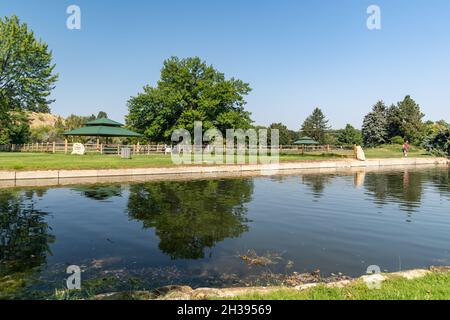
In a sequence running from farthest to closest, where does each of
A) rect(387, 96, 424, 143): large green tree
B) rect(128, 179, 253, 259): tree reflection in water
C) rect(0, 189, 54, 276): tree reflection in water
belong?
1. rect(387, 96, 424, 143): large green tree
2. rect(128, 179, 253, 259): tree reflection in water
3. rect(0, 189, 54, 276): tree reflection in water

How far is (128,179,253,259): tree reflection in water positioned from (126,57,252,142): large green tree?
1156 inches

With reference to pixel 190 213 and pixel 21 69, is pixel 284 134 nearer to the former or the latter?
pixel 21 69

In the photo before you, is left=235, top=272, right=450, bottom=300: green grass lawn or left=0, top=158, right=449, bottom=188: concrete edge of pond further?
left=0, top=158, right=449, bottom=188: concrete edge of pond

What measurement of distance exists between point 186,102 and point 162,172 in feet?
A: 82.1

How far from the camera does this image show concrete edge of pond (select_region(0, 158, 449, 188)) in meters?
20.8

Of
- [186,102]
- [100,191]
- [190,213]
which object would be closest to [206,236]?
[190,213]

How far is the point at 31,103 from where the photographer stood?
43906mm

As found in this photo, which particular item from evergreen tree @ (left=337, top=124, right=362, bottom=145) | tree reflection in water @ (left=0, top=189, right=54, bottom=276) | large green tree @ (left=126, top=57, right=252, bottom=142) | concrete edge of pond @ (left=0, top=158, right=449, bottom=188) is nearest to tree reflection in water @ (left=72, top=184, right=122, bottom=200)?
concrete edge of pond @ (left=0, top=158, right=449, bottom=188)

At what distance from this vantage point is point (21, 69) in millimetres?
42125

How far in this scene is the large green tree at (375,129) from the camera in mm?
78000

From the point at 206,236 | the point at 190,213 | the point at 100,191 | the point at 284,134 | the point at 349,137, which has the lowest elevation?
the point at 206,236

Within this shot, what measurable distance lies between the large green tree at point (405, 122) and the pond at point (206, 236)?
66206mm

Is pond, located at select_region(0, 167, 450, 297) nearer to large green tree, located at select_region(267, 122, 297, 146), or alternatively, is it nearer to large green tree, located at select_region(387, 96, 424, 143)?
large green tree, located at select_region(387, 96, 424, 143)

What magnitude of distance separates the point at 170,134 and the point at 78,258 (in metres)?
42.4
